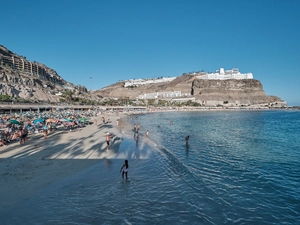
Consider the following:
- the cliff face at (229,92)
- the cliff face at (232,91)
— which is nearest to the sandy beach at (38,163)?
the cliff face at (229,92)

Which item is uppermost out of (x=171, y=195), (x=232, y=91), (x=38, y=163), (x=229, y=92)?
(x=232, y=91)

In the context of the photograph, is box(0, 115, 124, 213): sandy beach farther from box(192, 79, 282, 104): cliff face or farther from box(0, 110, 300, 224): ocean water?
box(192, 79, 282, 104): cliff face

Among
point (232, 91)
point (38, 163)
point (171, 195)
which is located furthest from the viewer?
point (232, 91)

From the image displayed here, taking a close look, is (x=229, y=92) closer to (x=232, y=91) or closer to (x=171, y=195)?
(x=232, y=91)

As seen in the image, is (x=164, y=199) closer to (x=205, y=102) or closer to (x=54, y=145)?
(x=54, y=145)

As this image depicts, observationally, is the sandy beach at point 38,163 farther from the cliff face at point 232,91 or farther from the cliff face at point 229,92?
the cliff face at point 232,91

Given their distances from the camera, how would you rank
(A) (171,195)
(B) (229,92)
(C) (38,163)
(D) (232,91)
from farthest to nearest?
1. (D) (232,91)
2. (B) (229,92)
3. (C) (38,163)
4. (A) (171,195)

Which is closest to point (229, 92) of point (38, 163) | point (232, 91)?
point (232, 91)

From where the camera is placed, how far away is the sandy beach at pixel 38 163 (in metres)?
7.83

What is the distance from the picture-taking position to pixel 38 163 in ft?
36.3

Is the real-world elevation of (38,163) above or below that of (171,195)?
above

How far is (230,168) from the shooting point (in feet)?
38.4

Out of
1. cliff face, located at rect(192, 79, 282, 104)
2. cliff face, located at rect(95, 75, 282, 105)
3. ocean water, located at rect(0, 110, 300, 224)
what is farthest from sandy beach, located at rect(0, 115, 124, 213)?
cliff face, located at rect(192, 79, 282, 104)

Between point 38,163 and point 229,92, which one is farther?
point 229,92
